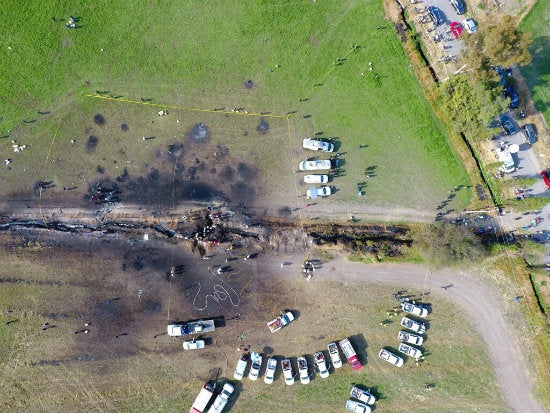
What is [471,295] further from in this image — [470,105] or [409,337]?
[470,105]

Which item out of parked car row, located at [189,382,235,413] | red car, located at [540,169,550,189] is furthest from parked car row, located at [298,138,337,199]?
red car, located at [540,169,550,189]

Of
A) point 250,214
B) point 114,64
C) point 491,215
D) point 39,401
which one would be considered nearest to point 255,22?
point 114,64

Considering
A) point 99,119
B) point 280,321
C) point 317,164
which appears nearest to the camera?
point 280,321

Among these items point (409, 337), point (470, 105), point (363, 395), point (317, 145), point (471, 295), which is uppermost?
point (470, 105)

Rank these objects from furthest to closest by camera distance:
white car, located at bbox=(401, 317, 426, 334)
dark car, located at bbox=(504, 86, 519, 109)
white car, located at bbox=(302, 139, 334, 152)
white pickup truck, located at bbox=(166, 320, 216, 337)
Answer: dark car, located at bbox=(504, 86, 519, 109)
white car, located at bbox=(302, 139, 334, 152)
white car, located at bbox=(401, 317, 426, 334)
white pickup truck, located at bbox=(166, 320, 216, 337)

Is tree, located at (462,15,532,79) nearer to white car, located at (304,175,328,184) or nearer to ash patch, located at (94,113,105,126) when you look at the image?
white car, located at (304,175,328,184)

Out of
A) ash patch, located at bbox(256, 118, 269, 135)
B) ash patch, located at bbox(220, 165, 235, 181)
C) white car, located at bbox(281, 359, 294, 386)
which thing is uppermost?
ash patch, located at bbox(256, 118, 269, 135)

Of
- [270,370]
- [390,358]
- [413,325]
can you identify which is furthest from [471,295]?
[270,370]
